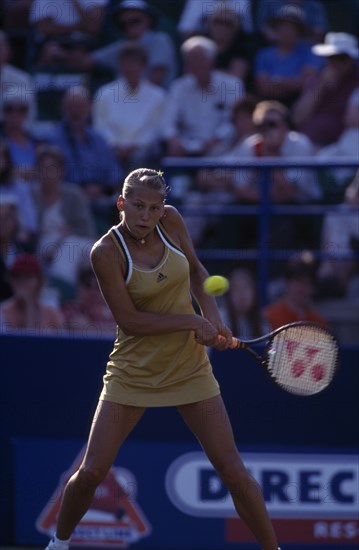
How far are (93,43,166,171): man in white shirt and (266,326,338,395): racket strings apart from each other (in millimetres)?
4258

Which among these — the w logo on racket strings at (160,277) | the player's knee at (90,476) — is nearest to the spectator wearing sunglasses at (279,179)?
the w logo on racket strings at (160,277)

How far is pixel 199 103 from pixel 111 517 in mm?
4040

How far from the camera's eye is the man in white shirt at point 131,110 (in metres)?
9.08

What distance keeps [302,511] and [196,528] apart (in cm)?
58

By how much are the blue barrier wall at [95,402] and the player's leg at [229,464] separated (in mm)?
1236

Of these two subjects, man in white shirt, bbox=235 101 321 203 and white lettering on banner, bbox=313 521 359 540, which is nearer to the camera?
white lettering on banner, bbox=313 521 359 540

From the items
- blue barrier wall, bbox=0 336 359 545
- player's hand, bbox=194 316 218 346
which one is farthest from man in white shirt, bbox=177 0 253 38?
player's hand, bbox=194 316 218 346

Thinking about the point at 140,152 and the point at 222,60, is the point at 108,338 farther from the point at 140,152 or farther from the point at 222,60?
the point at 222,60

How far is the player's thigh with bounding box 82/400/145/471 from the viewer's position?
473 cm

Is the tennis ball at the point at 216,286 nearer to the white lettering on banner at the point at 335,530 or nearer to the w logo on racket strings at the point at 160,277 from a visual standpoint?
the w logo on racket strings at the point at 160,277

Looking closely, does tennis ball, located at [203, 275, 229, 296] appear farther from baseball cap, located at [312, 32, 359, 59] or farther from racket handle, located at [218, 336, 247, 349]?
baseball cap, located at [312, 32, 359, 59]

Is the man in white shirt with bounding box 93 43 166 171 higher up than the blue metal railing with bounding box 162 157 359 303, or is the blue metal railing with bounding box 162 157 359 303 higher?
the man in white shirt with bounding box 93 43 166 171

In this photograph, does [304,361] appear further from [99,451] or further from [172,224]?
[99,451]

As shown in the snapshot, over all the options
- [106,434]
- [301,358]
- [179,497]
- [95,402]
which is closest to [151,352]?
[106,434]
